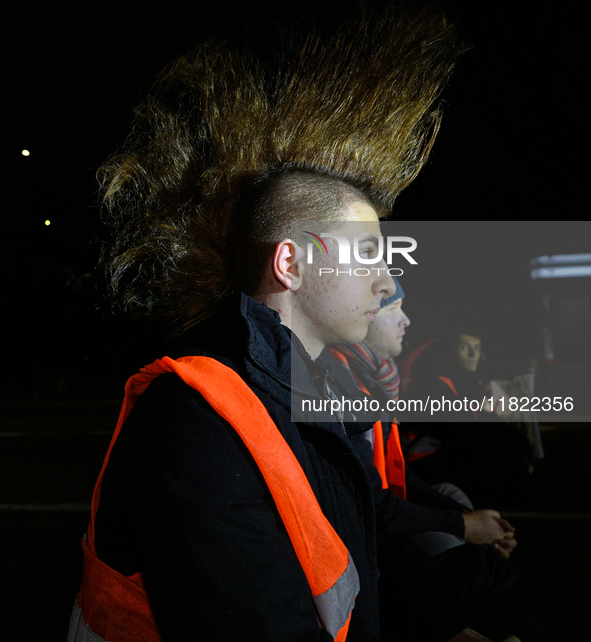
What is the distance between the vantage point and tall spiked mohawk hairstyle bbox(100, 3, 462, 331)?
6.17 ft

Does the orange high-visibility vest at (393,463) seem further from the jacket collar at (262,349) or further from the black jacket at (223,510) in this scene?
the black jacket at (223,510)

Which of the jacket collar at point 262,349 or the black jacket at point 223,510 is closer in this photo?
the black jacket at point 223,510

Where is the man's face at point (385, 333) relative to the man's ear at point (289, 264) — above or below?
above

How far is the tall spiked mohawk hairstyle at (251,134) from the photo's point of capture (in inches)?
74.0

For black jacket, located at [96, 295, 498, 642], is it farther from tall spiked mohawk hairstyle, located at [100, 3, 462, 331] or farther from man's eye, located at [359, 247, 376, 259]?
tall spiked mohawk hairstyle, located at [100, 3, 462, 331]

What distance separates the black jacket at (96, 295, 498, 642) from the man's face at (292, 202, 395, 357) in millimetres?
184

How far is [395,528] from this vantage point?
6.93 feet

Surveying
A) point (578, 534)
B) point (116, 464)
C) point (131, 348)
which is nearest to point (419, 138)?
point (116, 464)

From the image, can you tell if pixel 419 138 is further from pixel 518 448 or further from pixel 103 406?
pixel 103 406

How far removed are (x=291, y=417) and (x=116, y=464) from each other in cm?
44

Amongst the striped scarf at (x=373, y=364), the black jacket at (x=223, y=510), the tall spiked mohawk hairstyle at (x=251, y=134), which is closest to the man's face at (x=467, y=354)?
the striped scarf at (x=373, y=364)

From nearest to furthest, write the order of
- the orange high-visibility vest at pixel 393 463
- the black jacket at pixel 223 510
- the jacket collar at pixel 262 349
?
the black jacket at pixel 223 510
the jacket collar at pixel 262 349
the orange high-visibility vest at pixel 393 463

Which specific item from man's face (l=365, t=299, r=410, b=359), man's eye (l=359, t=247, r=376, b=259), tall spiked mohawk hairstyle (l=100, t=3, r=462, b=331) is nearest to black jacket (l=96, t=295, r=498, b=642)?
man's eye (l=359, t=247, r=376, b=259)

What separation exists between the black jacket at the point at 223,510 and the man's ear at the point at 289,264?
0.63 ft
